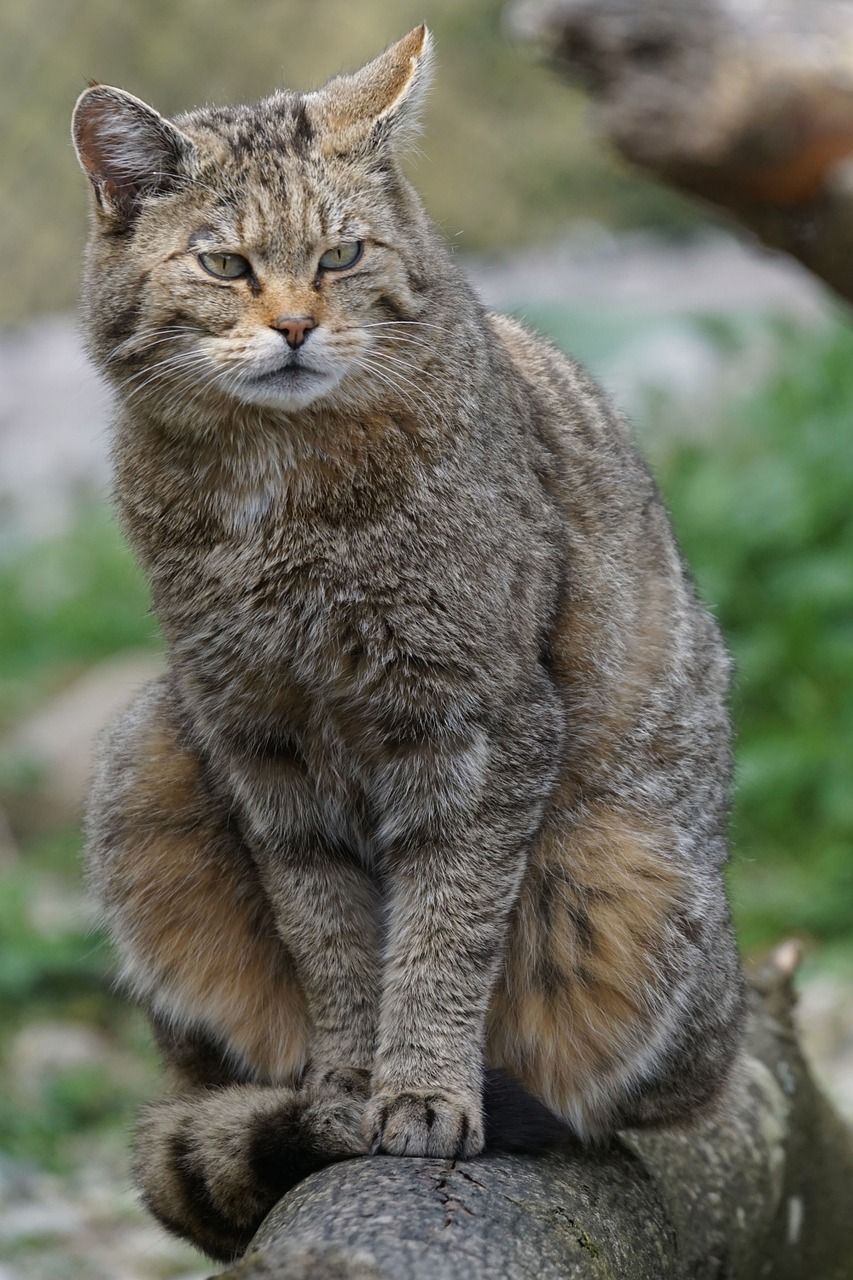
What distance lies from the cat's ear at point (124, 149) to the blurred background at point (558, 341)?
597 mm

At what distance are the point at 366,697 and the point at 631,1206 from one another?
3.16 feet

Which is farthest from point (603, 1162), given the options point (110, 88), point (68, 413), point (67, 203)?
point (67, 203)

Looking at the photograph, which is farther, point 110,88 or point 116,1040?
point 116,1040

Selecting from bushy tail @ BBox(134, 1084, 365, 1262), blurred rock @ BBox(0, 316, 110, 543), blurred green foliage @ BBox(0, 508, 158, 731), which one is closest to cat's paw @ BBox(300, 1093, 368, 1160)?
bushy tail @ BBox(134, 1084, 365, 1262)

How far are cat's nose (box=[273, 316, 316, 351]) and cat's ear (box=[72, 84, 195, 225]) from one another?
381mm

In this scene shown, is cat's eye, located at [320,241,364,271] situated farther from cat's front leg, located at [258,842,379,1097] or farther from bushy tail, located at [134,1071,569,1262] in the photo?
bushy tail, located at [134,1071,569,1262]

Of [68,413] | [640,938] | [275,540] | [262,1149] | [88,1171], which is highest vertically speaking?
[68,413]

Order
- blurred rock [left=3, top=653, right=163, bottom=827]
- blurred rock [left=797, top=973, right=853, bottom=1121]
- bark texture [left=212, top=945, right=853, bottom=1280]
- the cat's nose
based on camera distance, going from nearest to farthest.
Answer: bark texture [left=212, top=945, right=853, bottom=1280]
the cat's nose
blurred rock [left=797, top=973, right=853, bottom=1121]
blurred rock [left=3, top=653, right=163, bottom=827]

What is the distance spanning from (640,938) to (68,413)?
8.87 metres

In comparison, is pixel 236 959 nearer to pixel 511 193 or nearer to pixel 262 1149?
pixel 262 1149

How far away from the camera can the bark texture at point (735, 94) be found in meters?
5.38

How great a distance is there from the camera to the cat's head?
9.21 ft

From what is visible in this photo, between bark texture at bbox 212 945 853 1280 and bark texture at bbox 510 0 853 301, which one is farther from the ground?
bark texture at bbox 510 0 853 301

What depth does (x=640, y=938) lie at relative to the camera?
3102 millimetres
